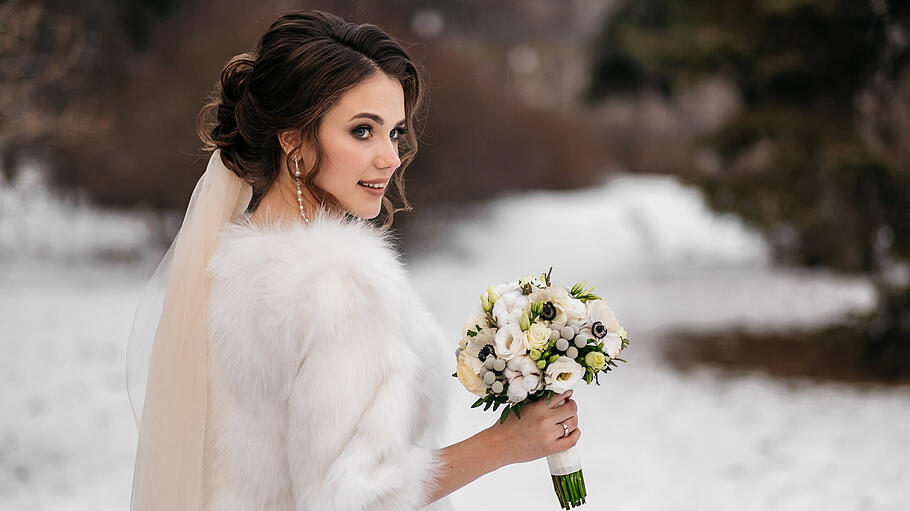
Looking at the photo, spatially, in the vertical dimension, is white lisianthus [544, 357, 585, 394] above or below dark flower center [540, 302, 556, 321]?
below

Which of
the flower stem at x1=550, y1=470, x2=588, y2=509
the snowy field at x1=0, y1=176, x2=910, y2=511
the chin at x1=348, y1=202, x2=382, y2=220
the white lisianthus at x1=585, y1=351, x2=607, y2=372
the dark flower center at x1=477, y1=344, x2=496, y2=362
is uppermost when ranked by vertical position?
the snowy field at x1=0, y1=176, x2=910, y2=511

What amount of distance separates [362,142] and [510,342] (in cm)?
55

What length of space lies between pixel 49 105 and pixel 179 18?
284 cm

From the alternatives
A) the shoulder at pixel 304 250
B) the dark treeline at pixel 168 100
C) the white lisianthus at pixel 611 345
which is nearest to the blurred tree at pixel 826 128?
the dark treeline at pixel 168 100

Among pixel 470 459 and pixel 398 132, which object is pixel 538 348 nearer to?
pixel 470 459

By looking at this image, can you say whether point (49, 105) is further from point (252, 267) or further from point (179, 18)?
point (252, 267)

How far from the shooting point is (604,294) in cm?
1302

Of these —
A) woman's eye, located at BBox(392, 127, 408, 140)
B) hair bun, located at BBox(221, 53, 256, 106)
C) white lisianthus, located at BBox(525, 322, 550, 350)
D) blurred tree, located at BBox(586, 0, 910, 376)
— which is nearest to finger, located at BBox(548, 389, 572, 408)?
white lisianthus, located at BBox(525, 322, 550, 350)

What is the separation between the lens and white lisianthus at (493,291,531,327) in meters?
1.90

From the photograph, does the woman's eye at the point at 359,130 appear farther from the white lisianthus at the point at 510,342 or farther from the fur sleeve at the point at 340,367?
the white lisianthus at the point at 510,342

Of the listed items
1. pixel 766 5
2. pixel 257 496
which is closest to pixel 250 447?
pixel 257 496

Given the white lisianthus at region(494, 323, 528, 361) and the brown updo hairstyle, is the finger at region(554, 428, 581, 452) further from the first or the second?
the brown updo hairstyle

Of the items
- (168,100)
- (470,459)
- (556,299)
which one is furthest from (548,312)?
(168,100)

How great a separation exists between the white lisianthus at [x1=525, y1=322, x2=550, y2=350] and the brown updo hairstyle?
523mm
